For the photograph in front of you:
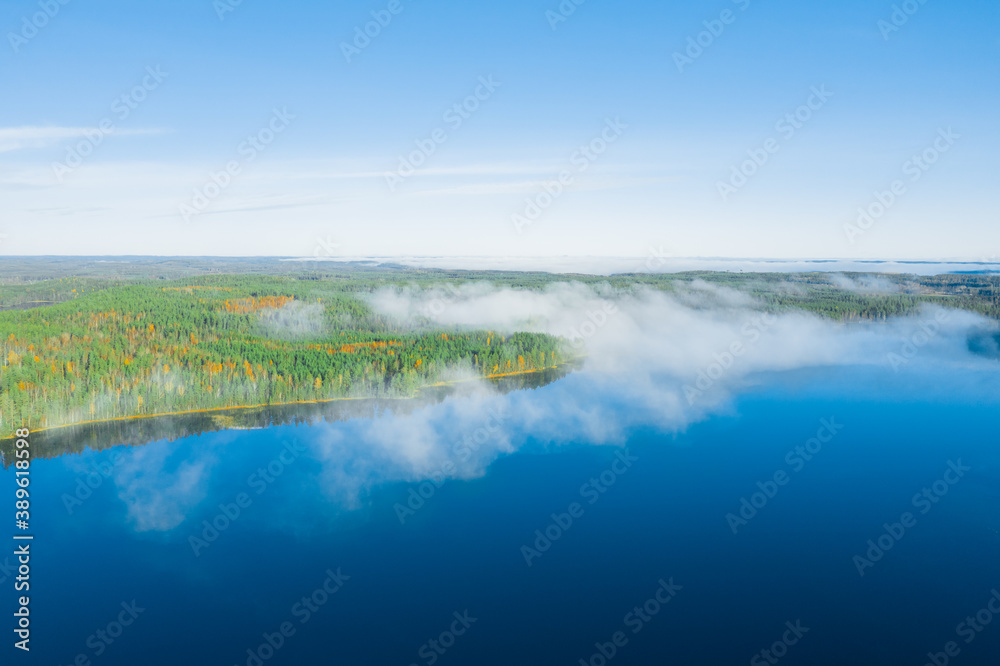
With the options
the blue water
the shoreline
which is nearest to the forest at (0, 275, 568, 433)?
the shoreline

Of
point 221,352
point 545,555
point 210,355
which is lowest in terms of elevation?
point 545,555

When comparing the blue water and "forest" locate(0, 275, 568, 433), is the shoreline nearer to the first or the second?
"forest" locate(0, 275, 568, 433)


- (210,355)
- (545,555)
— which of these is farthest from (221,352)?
(545,555)

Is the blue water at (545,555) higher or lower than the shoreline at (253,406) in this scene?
lower

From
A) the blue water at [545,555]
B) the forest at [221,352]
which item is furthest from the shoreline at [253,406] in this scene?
the blue water at [545,555]

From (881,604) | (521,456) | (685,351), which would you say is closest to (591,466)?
(521,456)

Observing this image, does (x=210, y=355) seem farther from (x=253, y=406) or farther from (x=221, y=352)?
(x=253, y=406)

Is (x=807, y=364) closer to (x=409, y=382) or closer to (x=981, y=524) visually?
(x=981, y=524)

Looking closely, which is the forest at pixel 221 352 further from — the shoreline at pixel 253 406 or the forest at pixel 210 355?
the shoreline at pixel 253 406
